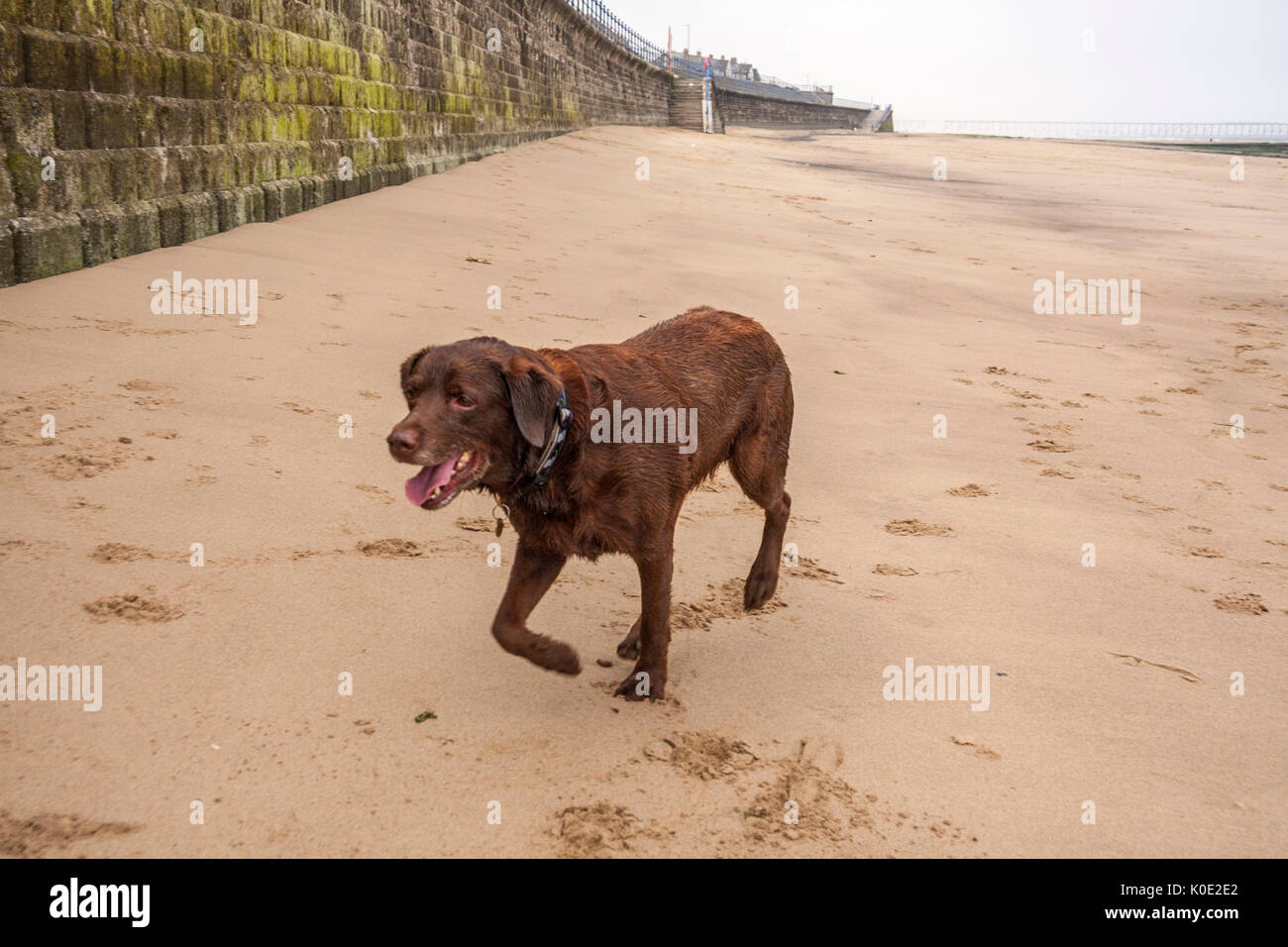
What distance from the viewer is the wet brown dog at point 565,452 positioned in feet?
8.84

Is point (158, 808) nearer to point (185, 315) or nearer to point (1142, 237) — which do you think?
point (185, 315)

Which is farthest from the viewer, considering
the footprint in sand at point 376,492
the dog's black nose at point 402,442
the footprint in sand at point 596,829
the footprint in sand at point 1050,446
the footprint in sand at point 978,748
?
the footprint in sand at point 1050,446

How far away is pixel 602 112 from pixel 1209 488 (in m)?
30.7

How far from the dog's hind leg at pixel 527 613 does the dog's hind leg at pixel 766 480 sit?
945 millimetres

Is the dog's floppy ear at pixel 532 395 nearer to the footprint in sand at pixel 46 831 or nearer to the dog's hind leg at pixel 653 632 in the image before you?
the dog's hind leg at pixel 653 632

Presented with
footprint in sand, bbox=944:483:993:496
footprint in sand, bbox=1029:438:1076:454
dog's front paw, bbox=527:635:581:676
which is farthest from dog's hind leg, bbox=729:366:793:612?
footprint in sand, bbox=1029:438:1076:454

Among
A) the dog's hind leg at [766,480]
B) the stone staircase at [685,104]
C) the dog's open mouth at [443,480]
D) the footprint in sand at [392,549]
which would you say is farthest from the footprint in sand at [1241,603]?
the stone staircase at [685,104]

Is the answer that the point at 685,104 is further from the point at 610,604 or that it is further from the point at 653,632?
the point at 653,632

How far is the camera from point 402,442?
2.58 m

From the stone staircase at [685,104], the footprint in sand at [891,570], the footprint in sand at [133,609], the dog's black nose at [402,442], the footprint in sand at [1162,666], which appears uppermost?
the stone staircase at [685,104]

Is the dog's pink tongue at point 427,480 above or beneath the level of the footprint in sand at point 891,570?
above

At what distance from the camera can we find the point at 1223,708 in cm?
311

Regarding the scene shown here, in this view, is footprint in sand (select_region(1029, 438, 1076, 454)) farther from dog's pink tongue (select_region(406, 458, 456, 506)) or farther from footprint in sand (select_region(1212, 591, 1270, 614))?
dog's pink tongue (select_region(406, 458, 456, 506))

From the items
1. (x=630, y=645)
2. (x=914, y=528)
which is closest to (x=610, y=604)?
(x=630, y=645)
